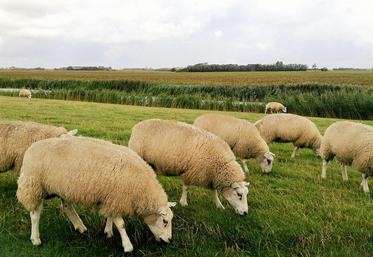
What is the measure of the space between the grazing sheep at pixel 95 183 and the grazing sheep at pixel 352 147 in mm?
4690

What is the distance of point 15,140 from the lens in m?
6.75

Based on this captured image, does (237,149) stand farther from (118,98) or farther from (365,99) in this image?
(118,98)

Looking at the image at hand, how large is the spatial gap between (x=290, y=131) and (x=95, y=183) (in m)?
7.82

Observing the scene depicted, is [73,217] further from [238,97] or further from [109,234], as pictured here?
[238,97]

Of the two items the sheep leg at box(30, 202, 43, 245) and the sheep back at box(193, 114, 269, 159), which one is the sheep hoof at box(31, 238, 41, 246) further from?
the sheep back at box(193, 114, 269, 159)

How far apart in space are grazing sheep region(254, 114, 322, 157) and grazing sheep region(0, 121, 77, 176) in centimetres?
657

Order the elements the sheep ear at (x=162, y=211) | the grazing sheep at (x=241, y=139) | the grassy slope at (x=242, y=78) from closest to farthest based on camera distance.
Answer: the sheep ear at (x=162, y=211) → the grazing sheep at (x=241, y=139) → the grassy slope at (x=242, y=78)

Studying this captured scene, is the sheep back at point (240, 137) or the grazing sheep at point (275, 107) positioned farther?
the grazing sheep at point (275, 107)

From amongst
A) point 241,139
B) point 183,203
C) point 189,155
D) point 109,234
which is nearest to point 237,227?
point 183,203

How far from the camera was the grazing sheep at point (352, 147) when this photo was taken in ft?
26.5

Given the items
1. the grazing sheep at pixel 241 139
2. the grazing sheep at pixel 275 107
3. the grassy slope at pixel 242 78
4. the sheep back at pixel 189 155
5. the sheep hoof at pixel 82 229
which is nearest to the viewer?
the sheep hoof at pixel 82 229

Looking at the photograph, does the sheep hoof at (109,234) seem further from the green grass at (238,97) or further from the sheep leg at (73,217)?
the green grass at (238,97)

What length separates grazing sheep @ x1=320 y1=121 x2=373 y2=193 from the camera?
26.5 ft

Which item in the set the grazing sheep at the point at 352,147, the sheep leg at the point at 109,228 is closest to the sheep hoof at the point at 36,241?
the sheep leg at the point at 109,228
